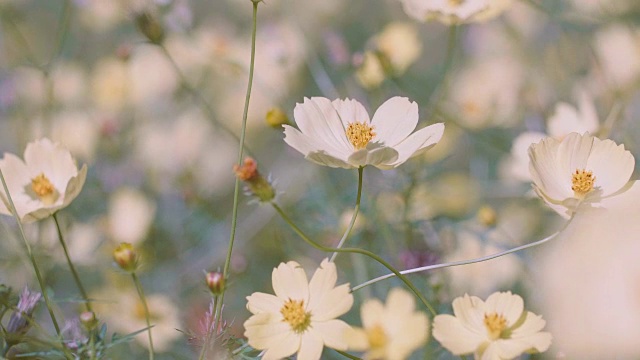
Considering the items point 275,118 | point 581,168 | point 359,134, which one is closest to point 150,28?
point 275,118

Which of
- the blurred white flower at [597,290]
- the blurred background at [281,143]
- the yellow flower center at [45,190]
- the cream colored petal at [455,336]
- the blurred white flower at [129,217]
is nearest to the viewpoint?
the cream colored petal at [455,336]

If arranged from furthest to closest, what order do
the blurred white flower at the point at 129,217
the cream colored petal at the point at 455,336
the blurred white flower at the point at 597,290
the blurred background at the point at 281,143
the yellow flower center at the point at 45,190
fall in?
the blurred white flower at the point at 129,217 < the blurred background at the point at 281,143 < the blurred white flower at the point at 597,290 < the yellow flower center at the point at 45,190 < the cream colored petal at the point at 455,336

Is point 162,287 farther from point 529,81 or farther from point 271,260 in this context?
point 529,81

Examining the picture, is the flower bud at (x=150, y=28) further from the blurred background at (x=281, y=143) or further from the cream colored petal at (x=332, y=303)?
the cream colored petal at (x=332, y=303)

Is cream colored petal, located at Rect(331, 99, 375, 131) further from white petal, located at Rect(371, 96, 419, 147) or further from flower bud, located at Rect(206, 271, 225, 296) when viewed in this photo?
flower bud, located at Rect(206, 271, 225, 296)

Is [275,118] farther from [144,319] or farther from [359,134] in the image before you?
[144,319]

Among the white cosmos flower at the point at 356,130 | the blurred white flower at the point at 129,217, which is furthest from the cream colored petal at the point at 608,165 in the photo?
the blurred white flower at the point at 129,217
